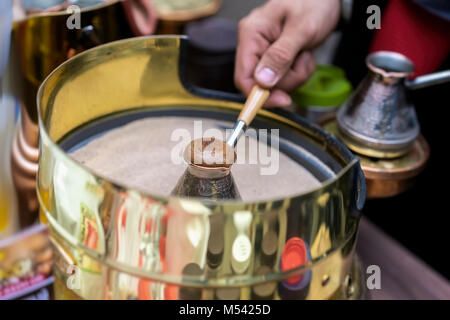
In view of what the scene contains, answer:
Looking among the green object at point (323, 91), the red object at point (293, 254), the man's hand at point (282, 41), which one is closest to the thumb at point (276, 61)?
the man's hand at point (282, 41)

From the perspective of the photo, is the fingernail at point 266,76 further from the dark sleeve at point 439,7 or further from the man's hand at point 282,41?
the dark sleeve at point 439,7

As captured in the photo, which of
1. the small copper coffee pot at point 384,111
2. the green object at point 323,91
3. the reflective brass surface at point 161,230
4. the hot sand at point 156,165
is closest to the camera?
the reflective brass surface at point 161,230

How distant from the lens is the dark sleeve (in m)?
0.70

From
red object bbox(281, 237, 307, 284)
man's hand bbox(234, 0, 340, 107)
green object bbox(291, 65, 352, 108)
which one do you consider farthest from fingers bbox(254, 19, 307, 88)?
red object bbox(281, 237, 307, 284)

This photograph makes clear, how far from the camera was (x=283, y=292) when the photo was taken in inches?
16.5

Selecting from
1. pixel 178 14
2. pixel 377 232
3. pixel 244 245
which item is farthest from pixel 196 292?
pixel 178 14

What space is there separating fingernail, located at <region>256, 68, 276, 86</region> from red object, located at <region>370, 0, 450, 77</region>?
0.81 feet

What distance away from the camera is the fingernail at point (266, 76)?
61 cm

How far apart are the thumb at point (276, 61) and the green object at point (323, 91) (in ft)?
0.48

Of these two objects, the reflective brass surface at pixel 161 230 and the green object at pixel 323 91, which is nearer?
the reflective brass surface at pixel 161 230

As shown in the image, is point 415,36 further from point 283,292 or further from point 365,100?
point 283,292

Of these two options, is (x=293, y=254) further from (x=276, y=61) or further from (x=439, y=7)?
(x=439, y=7)

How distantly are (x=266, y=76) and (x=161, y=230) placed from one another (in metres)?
0.30

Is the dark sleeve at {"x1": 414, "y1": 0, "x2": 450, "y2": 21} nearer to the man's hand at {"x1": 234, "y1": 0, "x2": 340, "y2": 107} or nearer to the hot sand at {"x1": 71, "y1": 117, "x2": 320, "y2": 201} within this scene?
the man's hand at {"x1": 234, "y1": 0, "x2": 340, "y2": 107}
